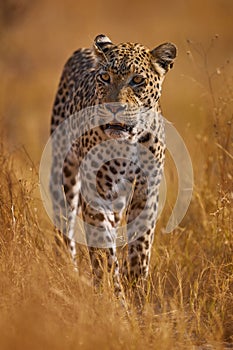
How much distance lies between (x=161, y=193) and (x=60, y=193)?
101 cm

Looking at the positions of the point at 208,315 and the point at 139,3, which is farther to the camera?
the point at 139,3

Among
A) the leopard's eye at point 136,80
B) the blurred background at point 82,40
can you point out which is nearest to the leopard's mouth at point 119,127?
the leopard's eye at point 136,80

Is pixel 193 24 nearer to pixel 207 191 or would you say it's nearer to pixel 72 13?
pixel 72 13

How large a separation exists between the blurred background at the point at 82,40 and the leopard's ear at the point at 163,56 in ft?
17.4

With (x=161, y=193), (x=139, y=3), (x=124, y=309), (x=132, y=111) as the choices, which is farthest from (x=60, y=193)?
(x=139, y=3)

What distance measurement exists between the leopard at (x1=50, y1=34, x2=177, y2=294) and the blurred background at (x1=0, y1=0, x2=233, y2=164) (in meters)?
5.09

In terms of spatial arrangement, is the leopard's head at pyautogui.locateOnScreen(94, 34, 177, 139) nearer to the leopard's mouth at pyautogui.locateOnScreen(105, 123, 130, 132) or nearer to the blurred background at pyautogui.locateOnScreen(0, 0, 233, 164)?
the leopard's mouth at pyautogui.locateOnScreen(105, 123, 130, 132)

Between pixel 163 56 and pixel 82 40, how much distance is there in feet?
43.7

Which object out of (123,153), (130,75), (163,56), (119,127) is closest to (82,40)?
(163,56)

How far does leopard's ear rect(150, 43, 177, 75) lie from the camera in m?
6.43

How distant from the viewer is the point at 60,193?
7840mm

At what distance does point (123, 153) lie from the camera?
6.38m

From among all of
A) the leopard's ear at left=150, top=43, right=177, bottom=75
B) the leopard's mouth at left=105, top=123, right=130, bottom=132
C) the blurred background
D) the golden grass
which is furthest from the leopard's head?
the blurred background

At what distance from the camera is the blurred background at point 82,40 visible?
1316cm
